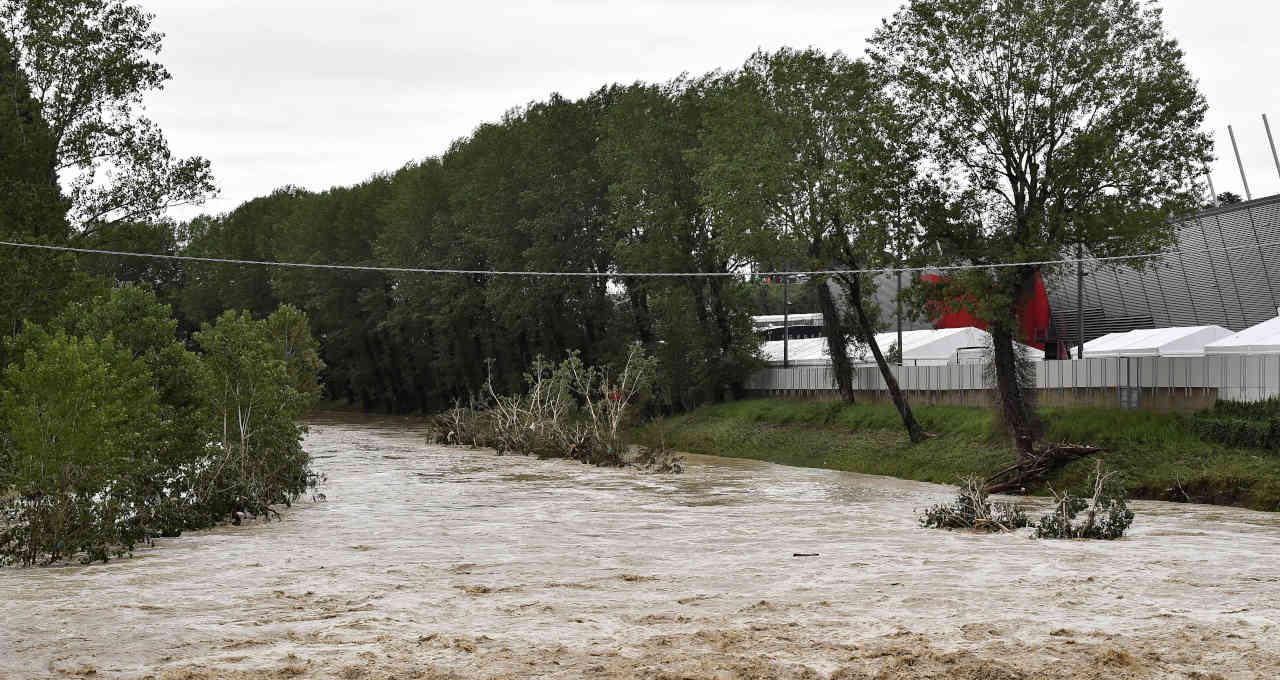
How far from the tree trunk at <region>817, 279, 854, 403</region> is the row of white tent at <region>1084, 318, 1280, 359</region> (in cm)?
825

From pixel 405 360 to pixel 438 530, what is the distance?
60.4m

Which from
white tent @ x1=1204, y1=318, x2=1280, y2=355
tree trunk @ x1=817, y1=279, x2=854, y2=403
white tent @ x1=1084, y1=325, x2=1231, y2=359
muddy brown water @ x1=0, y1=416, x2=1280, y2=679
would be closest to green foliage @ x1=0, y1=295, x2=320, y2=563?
muddy brown water @ x1=0, y1=416, x2=1280, y2=679

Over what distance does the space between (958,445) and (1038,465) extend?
642 centimetres

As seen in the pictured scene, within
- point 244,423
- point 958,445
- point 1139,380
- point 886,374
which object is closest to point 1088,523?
point 1139,380

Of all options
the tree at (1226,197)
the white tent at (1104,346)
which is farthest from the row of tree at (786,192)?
the tree at (1226,197)

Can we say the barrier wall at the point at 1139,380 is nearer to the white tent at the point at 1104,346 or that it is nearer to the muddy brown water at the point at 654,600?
the muddy brown water at the point at 654,600

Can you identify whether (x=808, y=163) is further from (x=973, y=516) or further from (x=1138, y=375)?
(x=973, y=516)

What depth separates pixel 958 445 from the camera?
3909cm

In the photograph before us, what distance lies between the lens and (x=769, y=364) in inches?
2331

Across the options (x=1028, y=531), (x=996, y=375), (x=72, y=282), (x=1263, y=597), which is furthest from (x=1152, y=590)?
(x=72, y=282)

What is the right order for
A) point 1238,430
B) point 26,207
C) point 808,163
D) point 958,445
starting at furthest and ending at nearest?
point 808,163, point 958,445, point 26,207, point 1238,430

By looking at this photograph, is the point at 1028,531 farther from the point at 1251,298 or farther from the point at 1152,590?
the point at 1251,298

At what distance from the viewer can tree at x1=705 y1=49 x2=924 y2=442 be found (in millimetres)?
42375

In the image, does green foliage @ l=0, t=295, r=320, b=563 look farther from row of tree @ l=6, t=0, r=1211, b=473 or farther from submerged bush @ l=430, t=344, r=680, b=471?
submerged bush @ l=430, t=344, r=680, b=471
